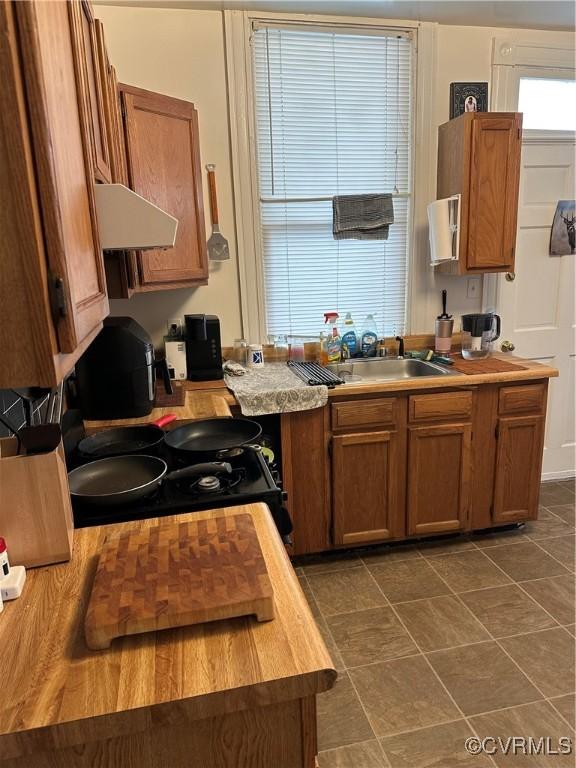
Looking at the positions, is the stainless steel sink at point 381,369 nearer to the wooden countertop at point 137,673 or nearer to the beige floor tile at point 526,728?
the beige floor tile at point 526,728

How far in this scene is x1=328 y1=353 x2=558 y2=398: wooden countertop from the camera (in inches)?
95.0

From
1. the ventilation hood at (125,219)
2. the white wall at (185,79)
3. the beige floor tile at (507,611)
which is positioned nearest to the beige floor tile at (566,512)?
the beige floor tile at (507,611)

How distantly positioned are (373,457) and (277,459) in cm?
46

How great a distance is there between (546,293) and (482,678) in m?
2.28

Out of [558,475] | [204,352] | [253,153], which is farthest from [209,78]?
[558,475]

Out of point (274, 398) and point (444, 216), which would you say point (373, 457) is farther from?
point (444, 216)

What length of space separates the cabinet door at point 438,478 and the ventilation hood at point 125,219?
1704 mm

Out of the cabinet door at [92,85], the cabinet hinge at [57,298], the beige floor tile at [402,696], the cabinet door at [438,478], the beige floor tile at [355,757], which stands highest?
the cabinet door at [92,85]

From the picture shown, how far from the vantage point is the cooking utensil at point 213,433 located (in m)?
1.80

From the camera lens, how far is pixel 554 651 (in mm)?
1986

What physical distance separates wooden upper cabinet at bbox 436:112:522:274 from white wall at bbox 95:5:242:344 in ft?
3.80

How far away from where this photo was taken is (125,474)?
146 centimetres

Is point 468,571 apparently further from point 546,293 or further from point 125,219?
point 125,219

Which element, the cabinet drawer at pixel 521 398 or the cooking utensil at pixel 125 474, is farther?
the cabinet drawer at pixel 521 398
